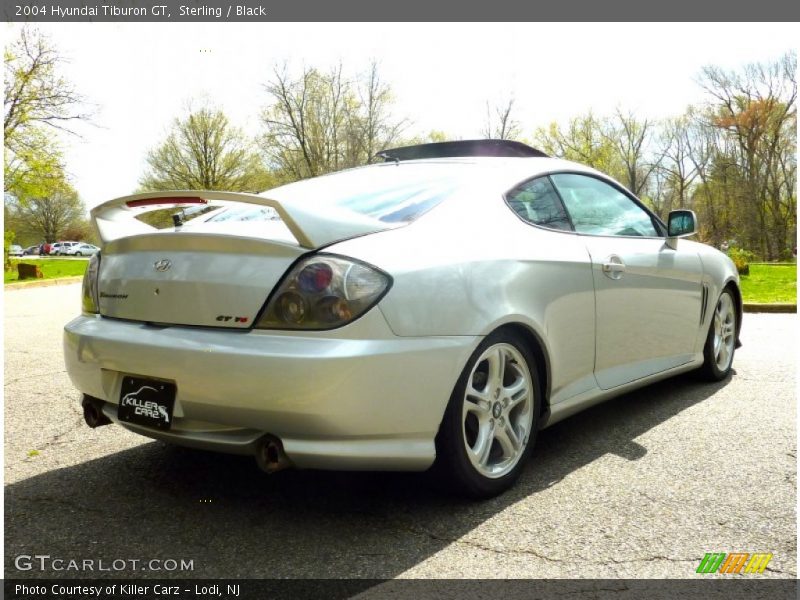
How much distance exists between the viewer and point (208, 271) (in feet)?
8.38

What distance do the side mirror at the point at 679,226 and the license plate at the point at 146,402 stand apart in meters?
3.08

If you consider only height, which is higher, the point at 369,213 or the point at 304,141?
the point at 304,141

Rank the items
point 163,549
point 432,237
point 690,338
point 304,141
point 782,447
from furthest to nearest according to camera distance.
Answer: point 304,141 → point 690,338 → point 782,447 → point 432,237 → point 163,549

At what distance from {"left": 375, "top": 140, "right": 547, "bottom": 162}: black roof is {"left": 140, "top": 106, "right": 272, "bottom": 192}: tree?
34.2 m

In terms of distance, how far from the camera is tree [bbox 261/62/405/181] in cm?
3428

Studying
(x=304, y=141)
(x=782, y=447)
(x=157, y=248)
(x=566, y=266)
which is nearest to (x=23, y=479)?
(x=157, y=248)

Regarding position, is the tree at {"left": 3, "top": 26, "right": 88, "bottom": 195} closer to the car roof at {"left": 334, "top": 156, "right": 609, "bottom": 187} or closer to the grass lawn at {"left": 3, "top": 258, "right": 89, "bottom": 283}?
the grass lawn at {"left": 3, "top": 258, "right": 89, "bottom": 283}

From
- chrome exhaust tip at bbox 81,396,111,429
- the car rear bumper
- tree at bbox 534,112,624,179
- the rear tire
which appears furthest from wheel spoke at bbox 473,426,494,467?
tree at bbox 534,112,624,179

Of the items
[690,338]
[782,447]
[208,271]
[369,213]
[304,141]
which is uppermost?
[304,141]

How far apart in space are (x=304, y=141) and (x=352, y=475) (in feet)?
110

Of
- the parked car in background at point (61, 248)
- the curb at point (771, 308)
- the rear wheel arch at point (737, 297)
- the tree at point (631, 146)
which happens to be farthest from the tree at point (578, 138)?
the parked car in background at point (61, 248)

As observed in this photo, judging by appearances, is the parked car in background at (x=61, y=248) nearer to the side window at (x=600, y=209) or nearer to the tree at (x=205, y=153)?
the tree at (x=205, y=153)

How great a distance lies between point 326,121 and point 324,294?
33747mm

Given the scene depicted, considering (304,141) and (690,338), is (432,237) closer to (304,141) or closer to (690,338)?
(690,338)
